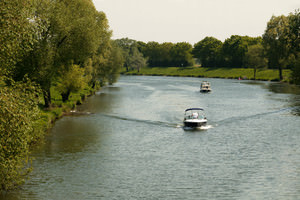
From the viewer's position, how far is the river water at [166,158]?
85.4 feet

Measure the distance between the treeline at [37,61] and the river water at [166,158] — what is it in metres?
3.01

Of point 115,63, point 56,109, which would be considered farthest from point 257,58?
point 56,109

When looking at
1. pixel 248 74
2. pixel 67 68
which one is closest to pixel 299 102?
pixel 67 68

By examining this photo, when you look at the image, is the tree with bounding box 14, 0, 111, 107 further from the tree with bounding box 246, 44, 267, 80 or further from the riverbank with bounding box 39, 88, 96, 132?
the tree with bounding box 246, 44, 267, 80

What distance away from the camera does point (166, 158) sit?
33812 mm

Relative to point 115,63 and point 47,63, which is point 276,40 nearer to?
point 115,63

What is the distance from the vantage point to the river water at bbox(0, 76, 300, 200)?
85.4 feet

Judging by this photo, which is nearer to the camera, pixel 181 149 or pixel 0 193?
pixel 0 193

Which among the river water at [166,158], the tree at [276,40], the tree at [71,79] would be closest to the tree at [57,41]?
the tree at [71,79]

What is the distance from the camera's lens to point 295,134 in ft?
143

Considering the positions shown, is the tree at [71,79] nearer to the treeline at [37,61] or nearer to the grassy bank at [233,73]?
the treeline at [37,61]

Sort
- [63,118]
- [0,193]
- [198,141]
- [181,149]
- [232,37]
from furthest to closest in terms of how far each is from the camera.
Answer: [232,37], [63,118], [198,141], [181,149], [0,193]

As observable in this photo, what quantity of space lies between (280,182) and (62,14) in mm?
35718

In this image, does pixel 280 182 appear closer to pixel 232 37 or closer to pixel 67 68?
pixel 67 68
